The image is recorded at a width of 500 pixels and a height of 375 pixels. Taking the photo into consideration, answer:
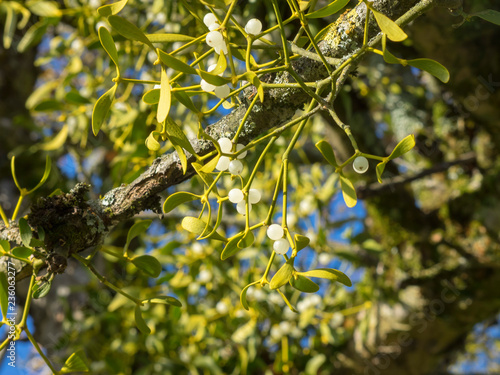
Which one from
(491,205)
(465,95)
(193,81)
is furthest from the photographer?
(491,205)

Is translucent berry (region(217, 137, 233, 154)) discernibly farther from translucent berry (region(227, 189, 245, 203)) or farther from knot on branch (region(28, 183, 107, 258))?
knot on branch (region(28, 183, 107, 258))

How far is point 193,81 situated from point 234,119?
0.49 metres

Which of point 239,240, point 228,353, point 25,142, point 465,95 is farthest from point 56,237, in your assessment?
point 25,142

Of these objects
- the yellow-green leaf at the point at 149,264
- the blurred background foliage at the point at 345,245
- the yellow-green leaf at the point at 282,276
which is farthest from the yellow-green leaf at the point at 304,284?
the blurred background foliage at the point at 345,245

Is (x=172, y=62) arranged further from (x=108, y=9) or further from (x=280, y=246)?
(x=280, y=246)

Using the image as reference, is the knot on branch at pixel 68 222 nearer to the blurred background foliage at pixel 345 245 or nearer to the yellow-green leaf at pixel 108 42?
the yellow-green leaf at pixel 108 42

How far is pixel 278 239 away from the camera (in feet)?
1.53

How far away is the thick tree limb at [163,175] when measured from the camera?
1.66 feet

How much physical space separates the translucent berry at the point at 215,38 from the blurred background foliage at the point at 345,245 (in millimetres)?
584

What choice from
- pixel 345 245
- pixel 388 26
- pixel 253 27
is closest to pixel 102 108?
pixel 253 27

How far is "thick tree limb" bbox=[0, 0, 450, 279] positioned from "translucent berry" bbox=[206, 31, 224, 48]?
0.12m

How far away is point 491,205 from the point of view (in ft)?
4.64

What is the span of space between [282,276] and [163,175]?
7.7 inches

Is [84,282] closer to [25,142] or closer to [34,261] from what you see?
[25,142]
